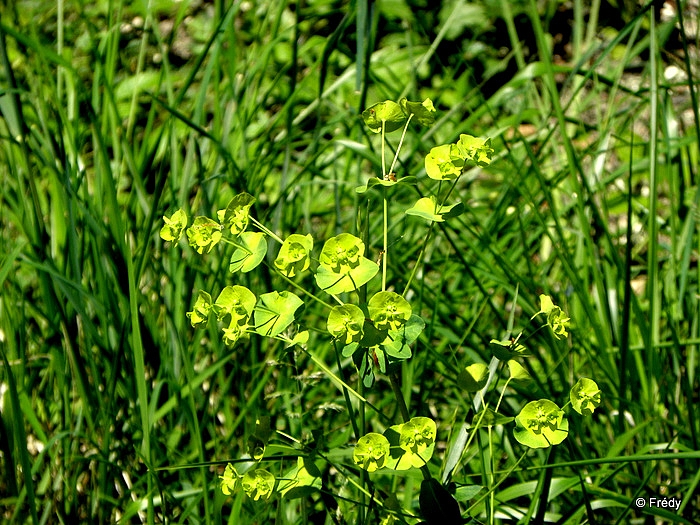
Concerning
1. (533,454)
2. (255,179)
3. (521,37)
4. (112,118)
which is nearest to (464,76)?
(521,37)

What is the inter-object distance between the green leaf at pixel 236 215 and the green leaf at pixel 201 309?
7 centimetres

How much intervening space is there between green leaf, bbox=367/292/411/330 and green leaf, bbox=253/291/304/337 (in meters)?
0.08

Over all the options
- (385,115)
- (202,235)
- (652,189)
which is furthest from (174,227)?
(652,189)

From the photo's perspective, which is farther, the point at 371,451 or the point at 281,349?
the point at 281,349

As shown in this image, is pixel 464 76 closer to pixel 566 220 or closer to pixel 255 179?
pixel 566 220

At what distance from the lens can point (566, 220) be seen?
6.46 ft

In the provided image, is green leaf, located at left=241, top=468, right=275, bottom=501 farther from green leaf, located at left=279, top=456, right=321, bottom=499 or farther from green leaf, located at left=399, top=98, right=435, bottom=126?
green leaf, located at left=399, top=98, right=435, bottom=126

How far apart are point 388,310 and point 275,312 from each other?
126 mm

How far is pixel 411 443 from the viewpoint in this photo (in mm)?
793

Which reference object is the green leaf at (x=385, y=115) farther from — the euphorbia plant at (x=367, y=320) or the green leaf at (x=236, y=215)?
the green leaf at (x=236, y=215)

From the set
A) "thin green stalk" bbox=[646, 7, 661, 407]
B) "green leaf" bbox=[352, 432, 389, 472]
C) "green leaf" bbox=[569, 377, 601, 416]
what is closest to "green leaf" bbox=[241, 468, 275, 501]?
"green leaf" bbox=[352, 432, 389, 472]

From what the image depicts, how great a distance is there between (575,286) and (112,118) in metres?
0.96

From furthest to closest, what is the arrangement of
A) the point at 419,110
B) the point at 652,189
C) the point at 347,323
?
1. the point at 652,189
2. the point at 419,110
3. the point at 347,323

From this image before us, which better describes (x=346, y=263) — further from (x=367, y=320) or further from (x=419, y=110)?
(x=419, y=110)
